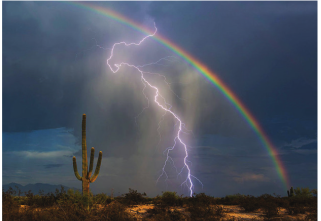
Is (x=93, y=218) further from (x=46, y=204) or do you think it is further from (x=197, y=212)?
(x=46, y=204)

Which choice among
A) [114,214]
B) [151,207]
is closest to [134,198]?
[151,207]

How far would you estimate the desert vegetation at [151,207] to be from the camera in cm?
1127

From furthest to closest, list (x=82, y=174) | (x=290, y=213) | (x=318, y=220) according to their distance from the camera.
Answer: (x=82, y=174) → (x=290, y=213) → (x=318, y=220)

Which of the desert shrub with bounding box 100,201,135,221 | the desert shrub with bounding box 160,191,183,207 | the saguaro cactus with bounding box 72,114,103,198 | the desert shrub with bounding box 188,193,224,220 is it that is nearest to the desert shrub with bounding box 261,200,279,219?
the desert shrub with bounding box 188,193,224,220

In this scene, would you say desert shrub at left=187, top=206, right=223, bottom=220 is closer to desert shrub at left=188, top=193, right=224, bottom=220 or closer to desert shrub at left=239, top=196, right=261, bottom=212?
desert shrub at left=188, top=193, right=224, bottom=220

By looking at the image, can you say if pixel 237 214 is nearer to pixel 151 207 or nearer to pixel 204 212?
pixel 204 212

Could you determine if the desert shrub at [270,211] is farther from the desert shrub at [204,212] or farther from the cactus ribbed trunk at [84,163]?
the cactus ribbed trunk at [84,163]

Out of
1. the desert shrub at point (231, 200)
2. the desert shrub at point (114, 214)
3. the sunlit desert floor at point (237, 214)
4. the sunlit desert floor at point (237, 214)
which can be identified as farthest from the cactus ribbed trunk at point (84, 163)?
the desert shrub at point (231, 200)

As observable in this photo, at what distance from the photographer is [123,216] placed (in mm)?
10969

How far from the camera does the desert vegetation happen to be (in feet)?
37.0

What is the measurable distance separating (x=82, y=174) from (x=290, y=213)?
34.4 ft

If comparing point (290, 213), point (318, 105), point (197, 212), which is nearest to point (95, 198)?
point (197, 212)

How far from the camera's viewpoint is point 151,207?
15.3 m

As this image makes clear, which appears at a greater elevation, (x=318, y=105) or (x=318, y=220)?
(x=318, y=105)
